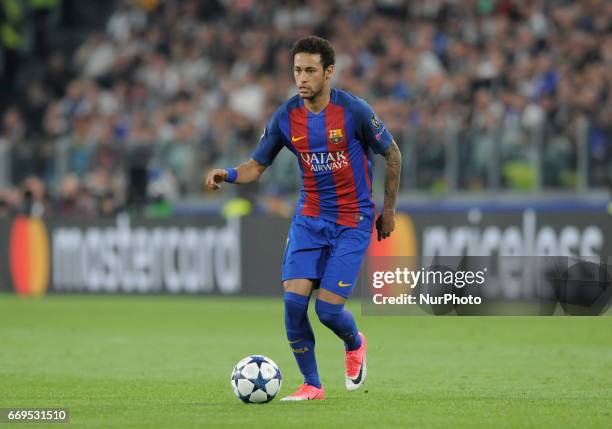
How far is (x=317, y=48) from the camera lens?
857 centimetres

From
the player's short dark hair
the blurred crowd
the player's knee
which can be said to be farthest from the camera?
the blurred crowd

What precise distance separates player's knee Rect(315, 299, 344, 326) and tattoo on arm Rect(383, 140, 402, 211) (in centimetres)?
77

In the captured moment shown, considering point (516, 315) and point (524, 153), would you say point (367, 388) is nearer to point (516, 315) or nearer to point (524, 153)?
point (516, 315)

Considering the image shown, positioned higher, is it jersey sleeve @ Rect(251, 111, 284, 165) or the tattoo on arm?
jersey sleeve @ Rect(251, 111, 284, 165)

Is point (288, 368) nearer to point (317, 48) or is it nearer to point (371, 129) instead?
point (371, 129)

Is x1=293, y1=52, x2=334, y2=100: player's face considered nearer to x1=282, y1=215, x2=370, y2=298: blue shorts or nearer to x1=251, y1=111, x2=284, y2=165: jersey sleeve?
x1=251, y1=111, x2=284, y2=165: jersey sleeve

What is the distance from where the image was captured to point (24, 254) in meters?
22.4

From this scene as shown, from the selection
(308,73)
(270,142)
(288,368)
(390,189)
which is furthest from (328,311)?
(288,368)

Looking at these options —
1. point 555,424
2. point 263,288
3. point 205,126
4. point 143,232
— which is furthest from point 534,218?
point 555,424

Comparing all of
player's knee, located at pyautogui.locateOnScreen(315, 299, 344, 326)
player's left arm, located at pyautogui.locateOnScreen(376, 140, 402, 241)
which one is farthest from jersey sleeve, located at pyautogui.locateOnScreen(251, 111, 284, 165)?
player's knee, located at pyautogui.locateOnScreen(315, 299, 344, 326)

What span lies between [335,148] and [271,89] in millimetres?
15396

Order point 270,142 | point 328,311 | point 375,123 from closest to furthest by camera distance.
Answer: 1. point 328,311
2. point 375,123
3. point 270,142

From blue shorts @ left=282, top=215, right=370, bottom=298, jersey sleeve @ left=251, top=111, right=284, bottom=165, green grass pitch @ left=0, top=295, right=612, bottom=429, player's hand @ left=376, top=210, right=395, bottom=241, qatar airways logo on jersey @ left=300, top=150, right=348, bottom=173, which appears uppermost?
jersey sleeve @ left=251, top=111, right=284, bottom=165

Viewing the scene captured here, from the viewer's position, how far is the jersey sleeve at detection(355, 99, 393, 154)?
8.76 m
